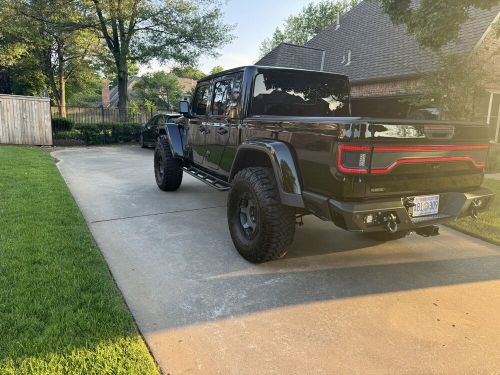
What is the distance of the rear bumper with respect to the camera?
2727 millimetres

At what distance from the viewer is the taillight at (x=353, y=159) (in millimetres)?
2656

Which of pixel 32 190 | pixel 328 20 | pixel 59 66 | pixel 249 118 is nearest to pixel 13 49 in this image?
pixel 59 66

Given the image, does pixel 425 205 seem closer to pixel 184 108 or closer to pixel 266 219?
pixel 266 219

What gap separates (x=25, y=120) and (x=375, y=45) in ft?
45.3

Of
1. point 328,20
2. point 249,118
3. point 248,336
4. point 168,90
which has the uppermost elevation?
point 328,20

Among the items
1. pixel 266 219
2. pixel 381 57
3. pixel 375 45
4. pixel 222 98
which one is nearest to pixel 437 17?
pixel 222 98

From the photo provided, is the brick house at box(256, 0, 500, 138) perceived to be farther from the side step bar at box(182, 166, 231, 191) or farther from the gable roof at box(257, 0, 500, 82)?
the side step bar at box(182, 166, 231, 191)

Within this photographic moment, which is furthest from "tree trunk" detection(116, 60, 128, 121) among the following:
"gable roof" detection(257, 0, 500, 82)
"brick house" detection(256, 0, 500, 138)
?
"gable roof" detection(257, 0, 500, 82)

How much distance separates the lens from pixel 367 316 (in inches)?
111

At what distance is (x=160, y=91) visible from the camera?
1608 inches

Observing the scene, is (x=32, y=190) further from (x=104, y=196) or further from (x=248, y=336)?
(x=248, y=336)

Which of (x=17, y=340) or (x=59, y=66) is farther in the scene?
(x=59, y=66)

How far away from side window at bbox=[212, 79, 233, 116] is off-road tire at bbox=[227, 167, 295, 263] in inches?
53.5

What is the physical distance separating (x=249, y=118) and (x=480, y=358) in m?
2.92
